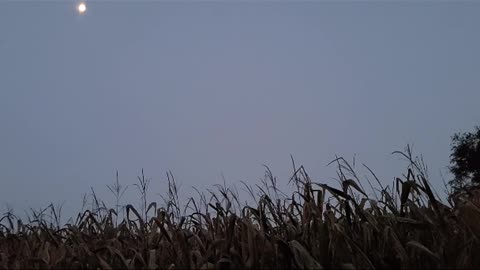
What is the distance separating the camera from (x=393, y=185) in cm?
386

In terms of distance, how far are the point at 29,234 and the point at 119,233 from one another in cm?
113

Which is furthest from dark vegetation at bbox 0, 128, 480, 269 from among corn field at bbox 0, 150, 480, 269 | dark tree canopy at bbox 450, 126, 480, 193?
dark tree canopy at bbox 450, 126, 480, 193

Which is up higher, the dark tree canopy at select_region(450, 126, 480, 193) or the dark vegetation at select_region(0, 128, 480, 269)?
the dark tree canopy at select_region(450, 126, 480, 193)

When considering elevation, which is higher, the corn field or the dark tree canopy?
the dark tree canopy

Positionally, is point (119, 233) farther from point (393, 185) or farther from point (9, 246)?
point (393, 185)

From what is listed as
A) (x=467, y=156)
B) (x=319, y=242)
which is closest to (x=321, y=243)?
(x=319, y=242)

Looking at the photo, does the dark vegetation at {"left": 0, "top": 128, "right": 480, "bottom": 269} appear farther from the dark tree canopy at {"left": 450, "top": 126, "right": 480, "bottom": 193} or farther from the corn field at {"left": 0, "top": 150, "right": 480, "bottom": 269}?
the dark tree canopy at {"left": 450, "top": 126, "right": 480, "bottom": 193}

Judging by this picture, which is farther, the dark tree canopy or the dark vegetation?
the dark tree canopy

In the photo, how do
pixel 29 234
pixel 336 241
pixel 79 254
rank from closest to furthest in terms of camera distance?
pixel 336 241 < pixel 79 254 < pixel 29 234

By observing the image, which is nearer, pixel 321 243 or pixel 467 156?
pixel 321 243

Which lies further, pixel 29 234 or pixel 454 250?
pixel 29 234

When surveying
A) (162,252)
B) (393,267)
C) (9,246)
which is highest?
(9,246)

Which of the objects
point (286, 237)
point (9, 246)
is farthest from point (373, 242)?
point (9, 246)

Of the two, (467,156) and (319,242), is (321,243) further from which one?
(467,156)
